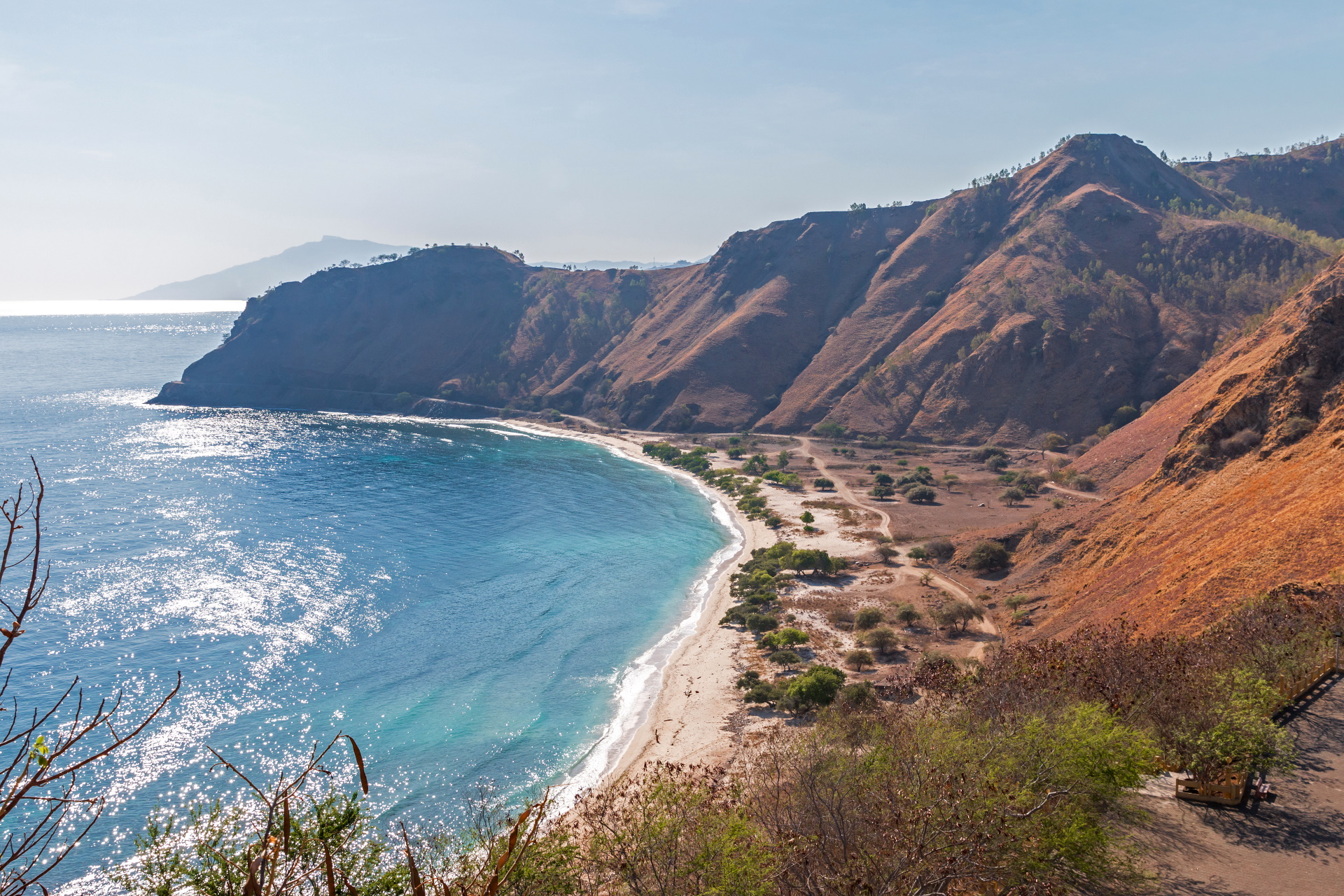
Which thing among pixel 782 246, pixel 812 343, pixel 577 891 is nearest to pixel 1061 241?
pixel 812 343

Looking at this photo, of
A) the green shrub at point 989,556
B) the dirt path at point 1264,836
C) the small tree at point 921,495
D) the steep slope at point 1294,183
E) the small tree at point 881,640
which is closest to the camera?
the dirt path at point 1264,836

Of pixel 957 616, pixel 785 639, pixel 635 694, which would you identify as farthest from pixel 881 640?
pixel 635 694

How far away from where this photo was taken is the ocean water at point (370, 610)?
3384 centimetres

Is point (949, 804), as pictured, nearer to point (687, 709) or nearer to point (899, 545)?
point (687, 709)

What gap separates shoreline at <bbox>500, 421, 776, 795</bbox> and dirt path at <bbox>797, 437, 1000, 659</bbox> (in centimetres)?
1317

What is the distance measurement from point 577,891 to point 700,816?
303 centimetres

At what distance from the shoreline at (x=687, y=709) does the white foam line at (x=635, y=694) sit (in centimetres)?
6

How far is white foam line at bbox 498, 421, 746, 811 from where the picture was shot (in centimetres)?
3164

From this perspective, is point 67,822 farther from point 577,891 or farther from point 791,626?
point 791,626

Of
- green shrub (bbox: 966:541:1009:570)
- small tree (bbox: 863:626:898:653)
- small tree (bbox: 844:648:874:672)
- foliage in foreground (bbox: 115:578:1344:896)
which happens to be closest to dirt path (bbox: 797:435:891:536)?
green shrub (bbox: 966:541:1009:570)

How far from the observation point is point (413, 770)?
32469 millimetres

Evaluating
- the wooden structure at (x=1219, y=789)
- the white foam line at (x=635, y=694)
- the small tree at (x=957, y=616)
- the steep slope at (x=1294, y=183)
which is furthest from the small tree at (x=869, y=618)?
the steep slope at (x=1294, y=183)

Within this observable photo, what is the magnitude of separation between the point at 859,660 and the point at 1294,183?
183 meters

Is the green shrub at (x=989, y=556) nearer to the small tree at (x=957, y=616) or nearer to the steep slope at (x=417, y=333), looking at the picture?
the small tree at (x=957, y=616)
